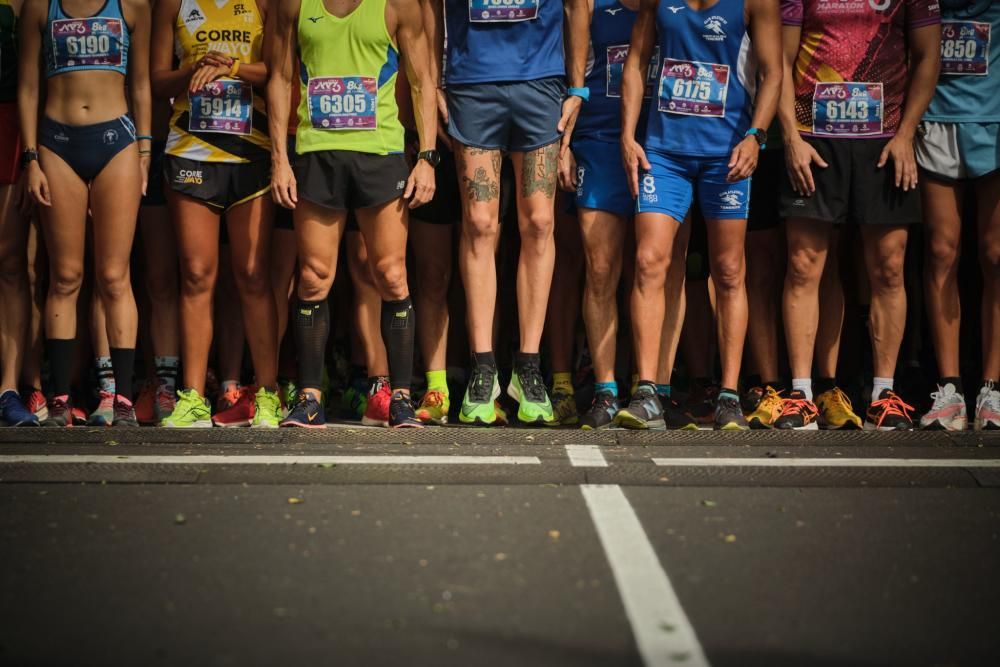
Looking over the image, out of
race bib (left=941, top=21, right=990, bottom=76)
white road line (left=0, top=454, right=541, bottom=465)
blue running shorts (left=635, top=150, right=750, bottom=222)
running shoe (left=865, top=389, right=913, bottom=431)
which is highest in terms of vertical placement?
race bib (left=941, top=21, right=990, bottom=76)

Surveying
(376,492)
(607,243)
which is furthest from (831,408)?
(376,492)

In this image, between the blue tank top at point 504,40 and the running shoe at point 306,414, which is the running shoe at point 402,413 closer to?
the running shoe at point 306,414

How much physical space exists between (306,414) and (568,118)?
1941 mm

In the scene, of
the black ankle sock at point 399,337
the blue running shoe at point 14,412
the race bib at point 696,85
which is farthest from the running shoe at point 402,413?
the race bib at point 696,85

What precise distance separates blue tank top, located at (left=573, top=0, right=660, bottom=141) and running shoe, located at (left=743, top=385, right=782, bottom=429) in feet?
4.91

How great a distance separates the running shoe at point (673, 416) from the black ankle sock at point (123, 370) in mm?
2621

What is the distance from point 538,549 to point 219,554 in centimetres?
89

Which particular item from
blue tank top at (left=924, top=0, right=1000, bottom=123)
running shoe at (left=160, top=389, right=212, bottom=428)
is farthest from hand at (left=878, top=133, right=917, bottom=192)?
running shoe at (left=160, top=389, right=212, bottom=428)

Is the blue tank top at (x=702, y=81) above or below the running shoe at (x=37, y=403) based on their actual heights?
above

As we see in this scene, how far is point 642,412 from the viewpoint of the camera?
238 inches

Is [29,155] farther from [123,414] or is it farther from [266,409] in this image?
[266,409]

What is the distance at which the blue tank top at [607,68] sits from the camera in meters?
6.44

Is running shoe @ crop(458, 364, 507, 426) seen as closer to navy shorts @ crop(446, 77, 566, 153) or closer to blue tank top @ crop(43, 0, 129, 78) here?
navy shorts @ crop(446, 77, 566, 153)

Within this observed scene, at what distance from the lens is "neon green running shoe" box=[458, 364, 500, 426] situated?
618 centimetres
